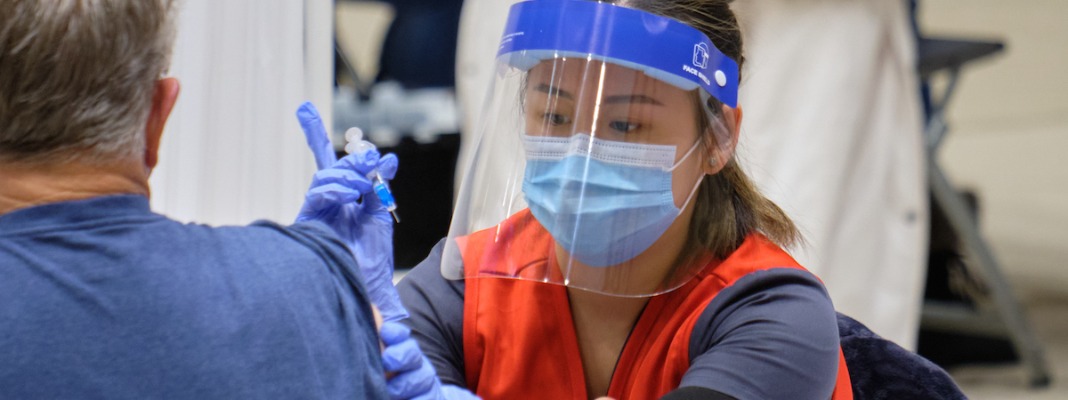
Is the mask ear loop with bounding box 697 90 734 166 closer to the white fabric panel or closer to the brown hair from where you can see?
the brown hair

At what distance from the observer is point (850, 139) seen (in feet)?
8.22

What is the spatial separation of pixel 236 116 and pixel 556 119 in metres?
0.50

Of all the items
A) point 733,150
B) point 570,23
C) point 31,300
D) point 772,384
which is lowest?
point 772,384

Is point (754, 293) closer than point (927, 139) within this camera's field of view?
Yes

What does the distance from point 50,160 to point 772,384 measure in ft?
2.21

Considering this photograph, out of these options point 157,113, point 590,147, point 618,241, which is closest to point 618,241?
point 618,241

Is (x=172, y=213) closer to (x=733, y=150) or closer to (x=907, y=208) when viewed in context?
(x=733, y=150)

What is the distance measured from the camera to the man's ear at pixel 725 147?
4.01 feet

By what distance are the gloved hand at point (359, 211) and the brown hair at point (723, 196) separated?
0.35 m

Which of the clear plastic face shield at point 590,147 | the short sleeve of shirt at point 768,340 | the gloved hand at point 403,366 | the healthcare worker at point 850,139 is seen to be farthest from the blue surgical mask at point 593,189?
the healthcare worker at point 850,139

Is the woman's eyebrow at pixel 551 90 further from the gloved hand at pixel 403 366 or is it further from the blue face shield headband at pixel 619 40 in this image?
the gloved hand at pixel 403 366

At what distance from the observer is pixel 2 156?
82cm

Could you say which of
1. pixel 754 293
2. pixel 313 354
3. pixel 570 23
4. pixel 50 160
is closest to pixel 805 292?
pixel 754 293

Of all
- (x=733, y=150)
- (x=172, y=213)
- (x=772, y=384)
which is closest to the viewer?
(x=772, y=384)
